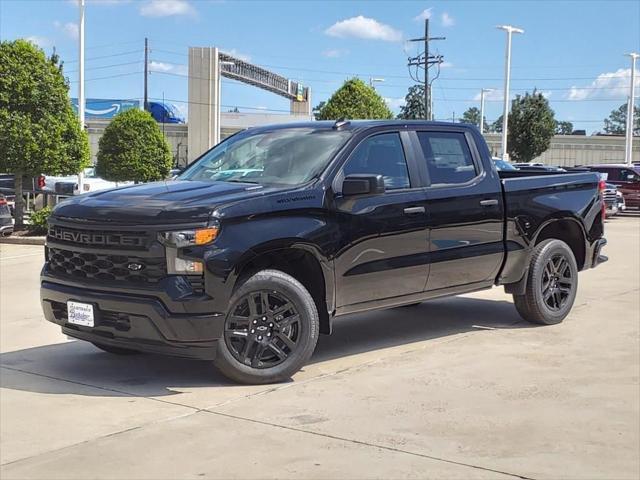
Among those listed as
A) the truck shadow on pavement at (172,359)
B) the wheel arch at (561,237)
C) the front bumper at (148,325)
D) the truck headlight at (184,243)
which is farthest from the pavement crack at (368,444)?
the wheel arch at (561,237)

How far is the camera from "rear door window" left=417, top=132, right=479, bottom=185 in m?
6.83

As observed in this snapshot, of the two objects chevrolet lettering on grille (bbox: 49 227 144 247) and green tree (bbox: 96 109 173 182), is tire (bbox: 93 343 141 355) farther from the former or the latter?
green tree (bbox: 96 109 173 182)

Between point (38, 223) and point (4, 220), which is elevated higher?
point (4, 220)

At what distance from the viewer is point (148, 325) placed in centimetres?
534

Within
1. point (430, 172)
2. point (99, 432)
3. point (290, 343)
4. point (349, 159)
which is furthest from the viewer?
point (430, 172)

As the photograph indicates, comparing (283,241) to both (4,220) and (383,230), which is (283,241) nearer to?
(383,230)

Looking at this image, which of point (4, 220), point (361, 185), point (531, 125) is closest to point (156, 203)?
point (361, 185)

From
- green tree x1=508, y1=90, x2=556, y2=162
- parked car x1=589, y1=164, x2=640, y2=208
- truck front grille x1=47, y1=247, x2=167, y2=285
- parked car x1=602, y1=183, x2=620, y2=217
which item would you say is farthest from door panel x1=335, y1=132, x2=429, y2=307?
green tree x1=508, y1=90, x2=556, y2=162

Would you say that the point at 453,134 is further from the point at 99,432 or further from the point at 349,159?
the point at 99,432

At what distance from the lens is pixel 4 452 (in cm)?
446

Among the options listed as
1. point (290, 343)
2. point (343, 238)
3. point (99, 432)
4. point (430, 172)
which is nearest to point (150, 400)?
point (99, 432)

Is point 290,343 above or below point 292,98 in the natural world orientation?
below

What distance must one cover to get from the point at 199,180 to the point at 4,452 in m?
2.74

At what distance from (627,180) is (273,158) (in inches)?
993
